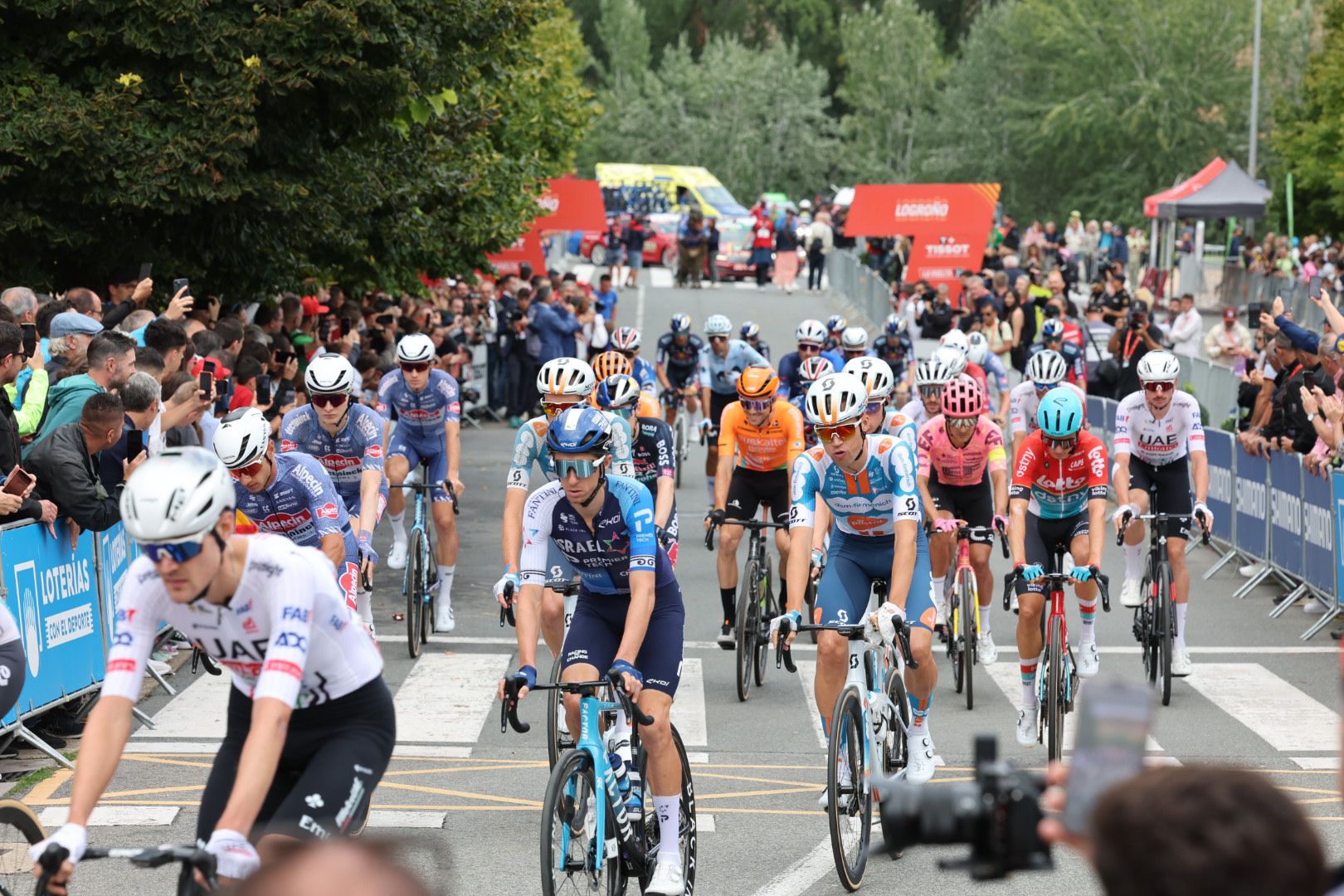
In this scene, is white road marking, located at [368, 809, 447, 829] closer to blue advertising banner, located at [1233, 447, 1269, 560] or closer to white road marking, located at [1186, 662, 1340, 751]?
white road marking, located at [1186, 662, 1340, 751]

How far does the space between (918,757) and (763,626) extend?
3.38 metres

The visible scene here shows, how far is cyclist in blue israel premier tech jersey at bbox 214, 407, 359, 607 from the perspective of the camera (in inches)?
360

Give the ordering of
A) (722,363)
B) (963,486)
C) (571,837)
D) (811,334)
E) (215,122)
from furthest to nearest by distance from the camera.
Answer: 1. (722,363)
2. (811,334)
3. (215,122)
4. (963,486)
5. (571,837)

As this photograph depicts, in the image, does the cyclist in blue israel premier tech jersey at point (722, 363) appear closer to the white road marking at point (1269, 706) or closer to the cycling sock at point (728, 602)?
the cycling sock at point (728, 602)

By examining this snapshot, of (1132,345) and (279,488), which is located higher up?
(1132,345)

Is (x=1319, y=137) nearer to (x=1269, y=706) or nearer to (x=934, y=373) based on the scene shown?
(x=934, y=373)

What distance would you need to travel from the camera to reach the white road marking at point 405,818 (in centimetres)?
868

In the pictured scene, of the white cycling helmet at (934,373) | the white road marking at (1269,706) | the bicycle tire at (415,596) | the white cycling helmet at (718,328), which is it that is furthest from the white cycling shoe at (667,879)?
the white cycling helmet at (718,328)

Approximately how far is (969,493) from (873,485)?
11.7 ft

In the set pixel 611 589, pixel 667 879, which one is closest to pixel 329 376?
pixel 611 589

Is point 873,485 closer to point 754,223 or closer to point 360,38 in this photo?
point 360,38

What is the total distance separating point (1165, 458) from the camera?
12.7 meters

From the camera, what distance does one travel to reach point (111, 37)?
15.5 meters

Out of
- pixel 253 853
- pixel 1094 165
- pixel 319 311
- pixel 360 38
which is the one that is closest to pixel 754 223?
pixel 1094 165
